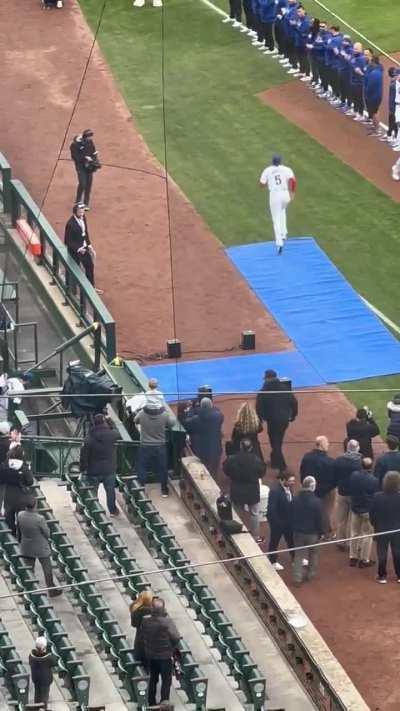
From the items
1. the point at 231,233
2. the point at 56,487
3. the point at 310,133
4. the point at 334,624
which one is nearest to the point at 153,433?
the point at 56,487

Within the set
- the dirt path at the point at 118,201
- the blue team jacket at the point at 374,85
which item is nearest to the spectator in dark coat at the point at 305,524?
the dirt path at the point at 118,201

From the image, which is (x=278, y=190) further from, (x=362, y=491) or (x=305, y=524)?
(x=305, y=524)

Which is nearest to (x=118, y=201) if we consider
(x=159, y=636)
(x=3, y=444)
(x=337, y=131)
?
(x=337, y=131)

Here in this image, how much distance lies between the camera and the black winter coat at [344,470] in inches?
901

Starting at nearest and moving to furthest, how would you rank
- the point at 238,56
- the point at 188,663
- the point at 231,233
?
the point at 188,663
the point at 231,233
the point at 238,56

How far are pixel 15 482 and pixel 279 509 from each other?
103 inches

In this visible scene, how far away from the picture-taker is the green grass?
100 feet

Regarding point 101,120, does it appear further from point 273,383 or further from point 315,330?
point 273,383

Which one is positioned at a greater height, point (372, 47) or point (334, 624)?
point (372, 47)

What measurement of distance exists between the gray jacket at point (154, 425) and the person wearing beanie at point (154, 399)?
51 millimetres

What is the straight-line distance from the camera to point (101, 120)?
34.2 meters

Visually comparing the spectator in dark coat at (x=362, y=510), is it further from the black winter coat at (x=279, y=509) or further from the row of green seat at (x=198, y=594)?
the row of green seat at (x=198, y=594)

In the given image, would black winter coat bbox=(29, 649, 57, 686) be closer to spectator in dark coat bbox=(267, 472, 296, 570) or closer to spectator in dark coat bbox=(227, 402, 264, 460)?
spectator in dark coat bbox=(267, 472, 296, 570)

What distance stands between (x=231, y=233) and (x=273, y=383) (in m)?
6.56
